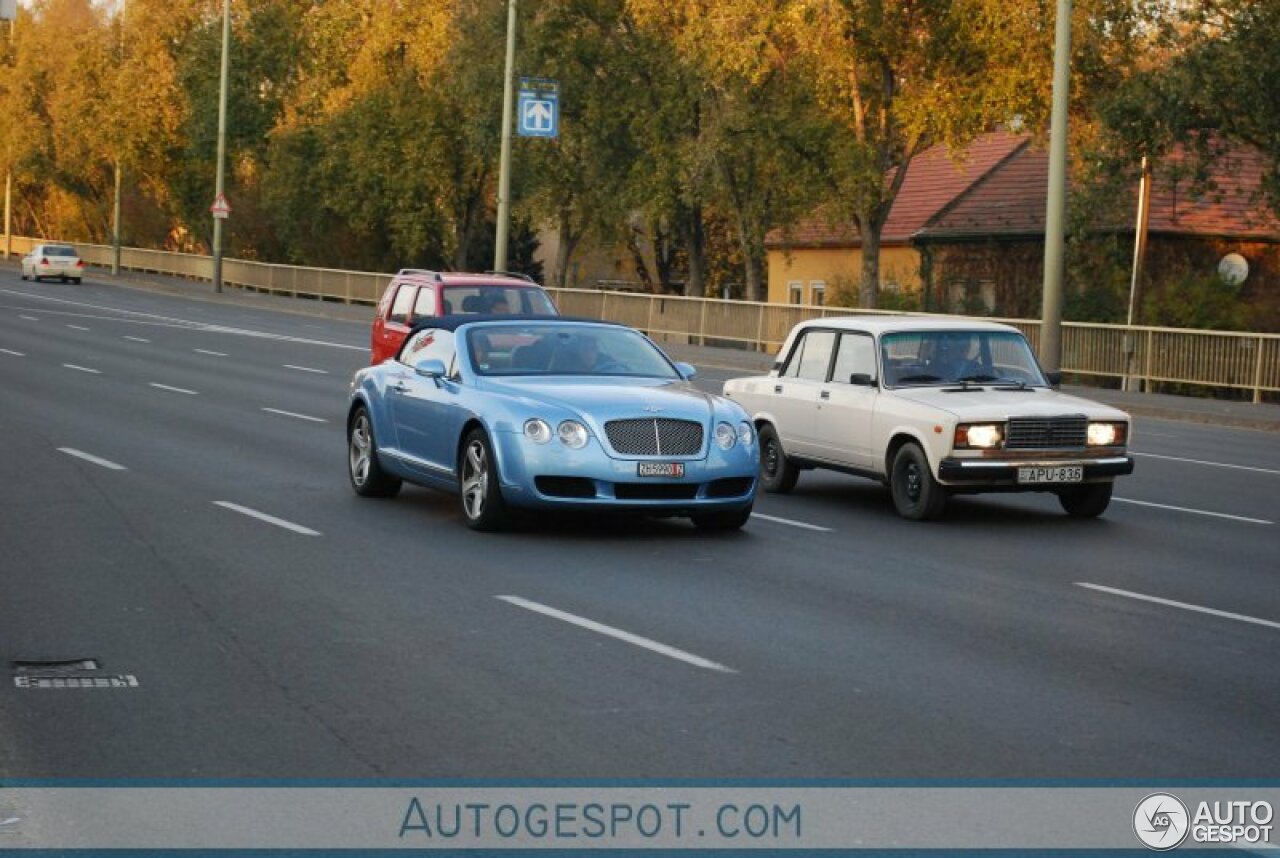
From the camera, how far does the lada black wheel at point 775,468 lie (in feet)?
59.5

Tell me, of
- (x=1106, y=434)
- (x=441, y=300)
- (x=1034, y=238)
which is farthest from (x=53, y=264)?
(x=1106, y=434)

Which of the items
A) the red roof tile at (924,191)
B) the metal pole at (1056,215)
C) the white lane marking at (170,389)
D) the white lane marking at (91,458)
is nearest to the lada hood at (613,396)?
the white lane marking at (91,458)

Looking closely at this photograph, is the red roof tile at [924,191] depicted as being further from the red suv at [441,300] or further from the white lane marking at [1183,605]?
the white lane marking at [1183,605]

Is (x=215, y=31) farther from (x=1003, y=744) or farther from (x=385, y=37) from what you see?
(x=1003, y=744)

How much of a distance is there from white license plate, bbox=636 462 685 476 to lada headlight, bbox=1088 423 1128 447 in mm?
3616

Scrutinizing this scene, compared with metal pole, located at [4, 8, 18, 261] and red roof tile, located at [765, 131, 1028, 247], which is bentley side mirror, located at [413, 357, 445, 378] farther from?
metal pole, located at [4, 8, 18, 261]

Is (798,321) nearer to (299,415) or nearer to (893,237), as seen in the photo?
(893,237)

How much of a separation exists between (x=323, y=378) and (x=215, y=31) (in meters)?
57.4

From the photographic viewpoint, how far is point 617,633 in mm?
10648

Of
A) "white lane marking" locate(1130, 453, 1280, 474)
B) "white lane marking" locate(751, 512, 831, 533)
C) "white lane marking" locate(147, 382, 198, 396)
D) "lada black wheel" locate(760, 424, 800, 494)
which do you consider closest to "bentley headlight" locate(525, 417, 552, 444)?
"white lane marking" locate(751, 512, 831, 533)

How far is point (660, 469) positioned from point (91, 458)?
679 centimetres

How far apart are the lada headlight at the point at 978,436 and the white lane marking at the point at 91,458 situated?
7.01 metres

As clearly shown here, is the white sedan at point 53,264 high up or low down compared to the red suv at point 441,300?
down

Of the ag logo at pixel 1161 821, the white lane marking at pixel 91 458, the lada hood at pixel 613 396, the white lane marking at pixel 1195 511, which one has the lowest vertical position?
the white lane marking at pixel 91 458
